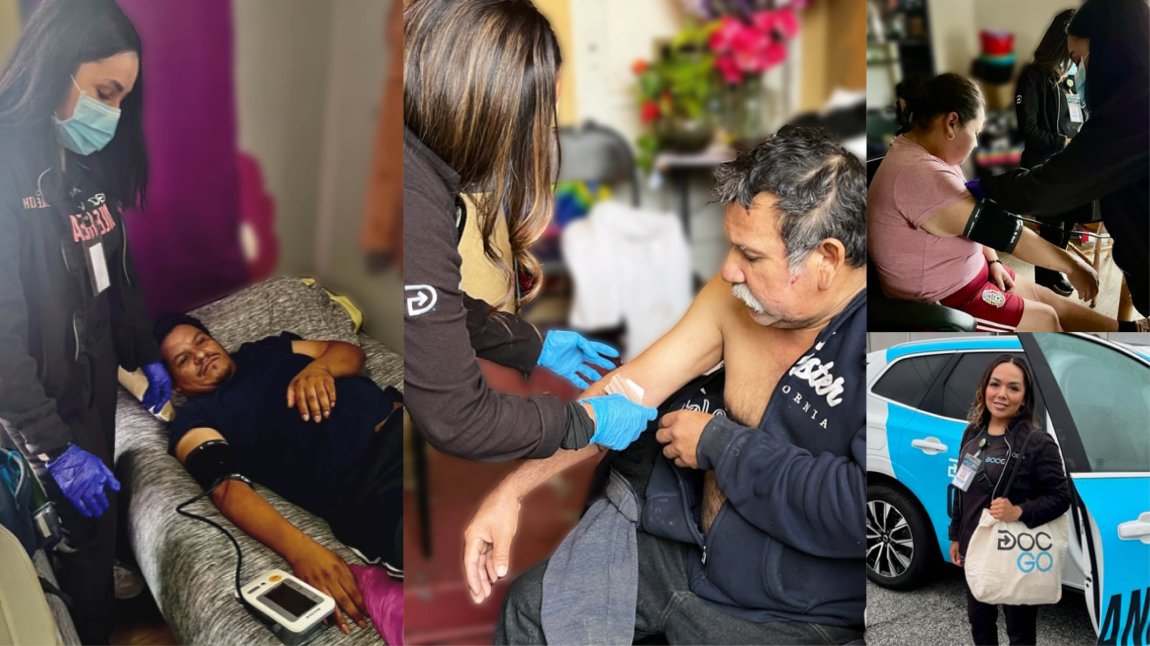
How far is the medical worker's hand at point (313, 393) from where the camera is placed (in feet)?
7.67

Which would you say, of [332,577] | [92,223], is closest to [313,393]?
A: [332,577]

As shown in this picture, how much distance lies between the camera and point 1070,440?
1986 mm

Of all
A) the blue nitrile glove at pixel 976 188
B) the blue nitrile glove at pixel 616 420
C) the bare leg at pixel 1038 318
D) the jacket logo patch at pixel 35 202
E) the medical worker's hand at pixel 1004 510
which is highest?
the jacket logo patch at pixel 35 202

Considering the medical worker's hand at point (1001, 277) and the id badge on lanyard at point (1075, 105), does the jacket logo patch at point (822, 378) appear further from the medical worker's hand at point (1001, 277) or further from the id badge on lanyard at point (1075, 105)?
the id badge on lanyard at point (1075, 105)

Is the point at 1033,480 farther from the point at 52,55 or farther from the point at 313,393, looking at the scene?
the point at 52,55

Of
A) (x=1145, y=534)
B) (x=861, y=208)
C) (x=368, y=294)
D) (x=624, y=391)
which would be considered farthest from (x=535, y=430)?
(x=1145, y=534)

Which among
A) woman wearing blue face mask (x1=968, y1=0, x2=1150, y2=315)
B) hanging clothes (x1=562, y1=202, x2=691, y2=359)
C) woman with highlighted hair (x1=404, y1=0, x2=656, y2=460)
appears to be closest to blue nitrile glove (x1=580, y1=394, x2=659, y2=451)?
woman with highlighted hair (x1=404, y1=0, x2=656, y2=460)

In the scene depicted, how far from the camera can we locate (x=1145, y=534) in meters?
1.98

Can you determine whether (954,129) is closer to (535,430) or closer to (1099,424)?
(1099,424)

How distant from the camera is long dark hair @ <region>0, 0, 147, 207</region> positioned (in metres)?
2.26

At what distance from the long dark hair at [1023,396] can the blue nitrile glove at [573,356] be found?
2.59ft

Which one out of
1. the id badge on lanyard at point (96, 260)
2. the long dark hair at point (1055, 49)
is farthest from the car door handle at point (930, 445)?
the id badge on lanyard at point (96, 260)

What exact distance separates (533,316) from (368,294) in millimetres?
408

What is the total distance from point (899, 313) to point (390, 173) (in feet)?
3.90
